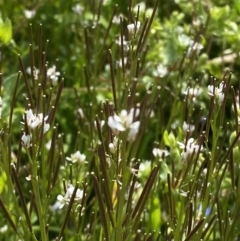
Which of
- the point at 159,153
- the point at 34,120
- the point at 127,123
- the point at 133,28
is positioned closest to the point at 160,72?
the point at 159,153

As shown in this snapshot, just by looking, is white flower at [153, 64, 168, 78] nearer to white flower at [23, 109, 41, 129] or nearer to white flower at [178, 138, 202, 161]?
white flower at [178, 138, 202, 161]

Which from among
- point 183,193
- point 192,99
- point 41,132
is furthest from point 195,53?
point 41,132

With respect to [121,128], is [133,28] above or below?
above

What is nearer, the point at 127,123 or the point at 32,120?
the point at 127,123

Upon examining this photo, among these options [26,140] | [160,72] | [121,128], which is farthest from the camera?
[160,72]

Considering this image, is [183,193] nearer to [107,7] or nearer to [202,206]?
[202,206]

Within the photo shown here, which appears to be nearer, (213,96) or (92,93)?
(213,96)

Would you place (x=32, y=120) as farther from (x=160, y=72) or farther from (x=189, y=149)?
(x=160, y=72)

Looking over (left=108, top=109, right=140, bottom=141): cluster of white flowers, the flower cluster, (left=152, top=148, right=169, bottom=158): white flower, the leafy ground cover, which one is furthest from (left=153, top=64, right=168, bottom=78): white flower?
(left=108, top=109, right=140, bottom=141): cluster of white flowers

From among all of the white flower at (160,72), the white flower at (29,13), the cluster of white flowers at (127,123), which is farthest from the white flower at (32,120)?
the white flower at (29,13)

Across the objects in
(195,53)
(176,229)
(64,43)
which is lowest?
(176,229)
